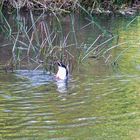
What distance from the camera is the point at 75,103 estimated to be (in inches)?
328

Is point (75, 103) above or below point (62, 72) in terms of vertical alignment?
below

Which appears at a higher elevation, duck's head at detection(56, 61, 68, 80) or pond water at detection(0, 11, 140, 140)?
duck's head at detection(56, 61, 68, 80)

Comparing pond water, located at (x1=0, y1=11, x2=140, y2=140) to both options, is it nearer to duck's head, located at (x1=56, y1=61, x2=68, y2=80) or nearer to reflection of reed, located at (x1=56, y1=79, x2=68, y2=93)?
reflection of reed, located at (x1=56, y1=79, x2=68, y2=93)

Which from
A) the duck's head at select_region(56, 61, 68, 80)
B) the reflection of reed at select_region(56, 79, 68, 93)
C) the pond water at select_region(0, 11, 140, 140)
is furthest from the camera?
the duck's head at select_region(56, 61, 68, 80)

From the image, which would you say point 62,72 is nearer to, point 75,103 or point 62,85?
point 62,85

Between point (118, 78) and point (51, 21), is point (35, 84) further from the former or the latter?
point (51, 21)

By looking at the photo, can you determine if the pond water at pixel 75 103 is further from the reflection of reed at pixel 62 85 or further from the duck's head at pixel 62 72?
the duck's head at pixel 62 72

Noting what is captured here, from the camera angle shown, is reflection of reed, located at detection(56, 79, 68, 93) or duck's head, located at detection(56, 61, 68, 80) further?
duck's head, located at detection(56, 61, 68, 80)

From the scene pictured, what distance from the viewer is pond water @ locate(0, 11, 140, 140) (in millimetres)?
6965

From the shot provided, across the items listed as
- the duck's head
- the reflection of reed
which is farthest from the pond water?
the duck's head

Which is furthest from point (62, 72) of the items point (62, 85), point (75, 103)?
point (75, 103)

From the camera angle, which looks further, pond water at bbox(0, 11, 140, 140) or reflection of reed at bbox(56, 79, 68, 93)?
reflection of reed at bbox(56, 79, 68, 93)

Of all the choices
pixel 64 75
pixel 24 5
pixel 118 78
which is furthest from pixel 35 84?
pixel 24 5

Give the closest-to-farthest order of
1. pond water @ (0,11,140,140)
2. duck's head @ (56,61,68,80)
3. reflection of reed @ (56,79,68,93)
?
pond water @ (0,11,140,140)
reflection of reed @ (56,79,68,93)
duck's head @ (56,61,68,80)
